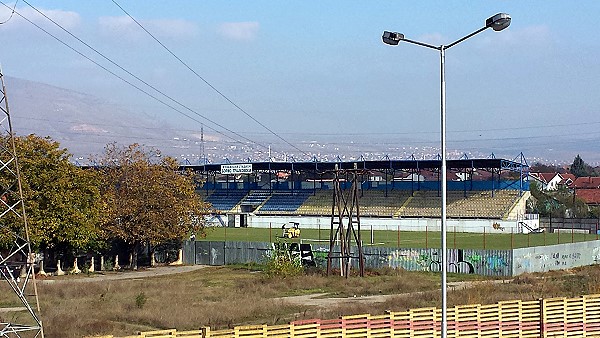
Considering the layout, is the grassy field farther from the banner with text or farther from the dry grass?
the banner with text

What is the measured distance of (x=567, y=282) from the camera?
149 ft

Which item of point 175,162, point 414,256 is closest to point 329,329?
point 414,256

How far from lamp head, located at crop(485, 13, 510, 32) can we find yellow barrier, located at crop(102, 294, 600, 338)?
10.5 metres

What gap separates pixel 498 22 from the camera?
20625mm

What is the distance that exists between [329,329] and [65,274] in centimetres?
3714

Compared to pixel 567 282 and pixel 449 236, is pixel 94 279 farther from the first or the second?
pixel 449 236

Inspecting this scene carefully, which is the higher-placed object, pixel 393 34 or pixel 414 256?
pixel 393 34

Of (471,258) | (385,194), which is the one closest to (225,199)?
(385,194)

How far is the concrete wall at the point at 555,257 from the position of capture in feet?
174

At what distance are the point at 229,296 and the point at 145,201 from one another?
19.8 m

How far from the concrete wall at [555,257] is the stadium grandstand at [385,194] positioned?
20087 mm

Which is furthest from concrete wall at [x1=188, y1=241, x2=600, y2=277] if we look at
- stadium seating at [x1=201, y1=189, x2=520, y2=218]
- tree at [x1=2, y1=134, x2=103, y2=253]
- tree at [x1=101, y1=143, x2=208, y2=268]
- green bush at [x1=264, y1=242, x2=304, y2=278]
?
stadium seating at [x1=201, y1=189, x2=520, y2=218]

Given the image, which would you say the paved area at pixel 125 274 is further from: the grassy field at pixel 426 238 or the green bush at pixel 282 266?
the green bush at pixel 282 266

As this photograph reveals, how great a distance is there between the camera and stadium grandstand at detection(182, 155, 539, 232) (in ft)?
290
